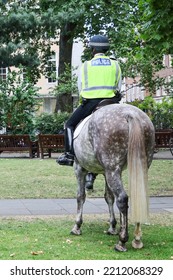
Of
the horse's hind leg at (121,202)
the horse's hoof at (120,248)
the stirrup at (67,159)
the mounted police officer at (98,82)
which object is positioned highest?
the mounted police officer at (98,82)

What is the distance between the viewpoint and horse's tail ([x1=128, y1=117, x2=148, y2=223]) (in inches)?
297

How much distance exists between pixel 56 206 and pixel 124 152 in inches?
172

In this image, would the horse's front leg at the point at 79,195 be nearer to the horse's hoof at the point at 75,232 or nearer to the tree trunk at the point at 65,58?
the horse's hoof at the point at 75,232

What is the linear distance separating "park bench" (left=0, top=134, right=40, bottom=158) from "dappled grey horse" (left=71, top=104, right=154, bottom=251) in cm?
1838

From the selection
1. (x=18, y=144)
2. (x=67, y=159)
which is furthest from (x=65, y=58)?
(x=67, y=159)

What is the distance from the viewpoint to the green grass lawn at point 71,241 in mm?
7391

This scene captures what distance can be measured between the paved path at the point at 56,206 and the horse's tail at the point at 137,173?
12.0ft

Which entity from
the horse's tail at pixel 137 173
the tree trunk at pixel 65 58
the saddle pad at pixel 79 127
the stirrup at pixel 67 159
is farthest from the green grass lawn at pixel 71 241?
the tree trunk at pixel 65 58

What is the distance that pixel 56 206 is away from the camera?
11.9 meters

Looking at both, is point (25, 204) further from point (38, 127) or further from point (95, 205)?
point (38, 127)

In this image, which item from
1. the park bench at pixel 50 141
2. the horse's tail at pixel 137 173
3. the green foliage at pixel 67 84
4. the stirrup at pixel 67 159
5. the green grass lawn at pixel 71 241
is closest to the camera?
the green grass lawn at pixel 71 241

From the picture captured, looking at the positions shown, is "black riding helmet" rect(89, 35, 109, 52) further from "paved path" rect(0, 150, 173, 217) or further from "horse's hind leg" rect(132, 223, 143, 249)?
"paved path" rect(0, 150, 173, 217)

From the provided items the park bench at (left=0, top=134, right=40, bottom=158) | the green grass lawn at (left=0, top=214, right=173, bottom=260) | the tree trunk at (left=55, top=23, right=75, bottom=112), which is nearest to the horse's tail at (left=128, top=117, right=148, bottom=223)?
the green grass lawn at (left=0, top=214, right=173, bottom=260)
